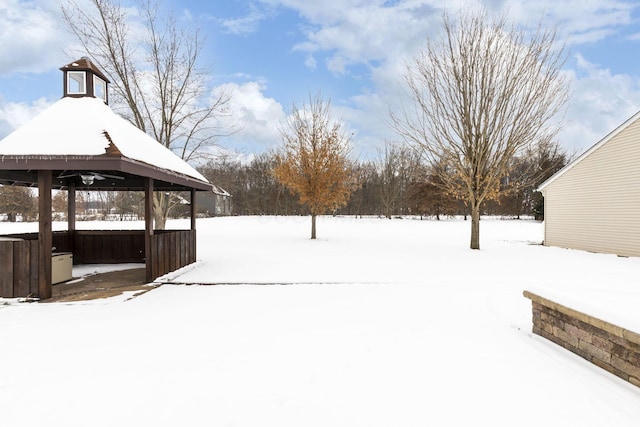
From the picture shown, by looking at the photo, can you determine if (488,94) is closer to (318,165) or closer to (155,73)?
(318,165)

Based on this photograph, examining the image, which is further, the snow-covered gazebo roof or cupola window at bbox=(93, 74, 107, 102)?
cupola window at bbox=(93, 74, 107, 102)

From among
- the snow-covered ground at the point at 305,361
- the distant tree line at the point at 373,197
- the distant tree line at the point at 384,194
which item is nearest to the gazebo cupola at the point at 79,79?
the snow-covered ground at the point at 305,361

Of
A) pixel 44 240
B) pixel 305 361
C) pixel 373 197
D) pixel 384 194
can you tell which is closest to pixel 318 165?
pixel 44 240

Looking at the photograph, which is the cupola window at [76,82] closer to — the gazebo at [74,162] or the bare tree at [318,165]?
the gazebo at [74,162]

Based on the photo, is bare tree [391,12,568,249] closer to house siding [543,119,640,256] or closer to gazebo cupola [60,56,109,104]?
house siding [543,119,640,256]

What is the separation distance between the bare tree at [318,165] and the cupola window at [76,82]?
10410mm

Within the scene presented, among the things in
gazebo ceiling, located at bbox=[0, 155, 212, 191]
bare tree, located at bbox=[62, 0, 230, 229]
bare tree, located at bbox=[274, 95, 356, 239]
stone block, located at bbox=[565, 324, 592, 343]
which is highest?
Answer: bare tree, located at bbox=[62, 0, 230, 229]

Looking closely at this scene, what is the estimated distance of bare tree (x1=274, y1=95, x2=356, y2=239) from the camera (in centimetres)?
1716

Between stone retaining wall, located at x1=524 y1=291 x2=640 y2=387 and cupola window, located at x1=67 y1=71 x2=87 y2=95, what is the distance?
10.4 meters

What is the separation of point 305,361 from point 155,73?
19.3 meters

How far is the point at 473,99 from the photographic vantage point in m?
13.2

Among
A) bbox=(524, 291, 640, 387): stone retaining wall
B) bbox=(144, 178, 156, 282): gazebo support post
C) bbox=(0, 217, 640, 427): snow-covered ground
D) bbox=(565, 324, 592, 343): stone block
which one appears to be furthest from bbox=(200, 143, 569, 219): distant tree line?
bbox=(565, 324, 592, 343): stone block

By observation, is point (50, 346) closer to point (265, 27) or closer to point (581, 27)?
point (265, 27)

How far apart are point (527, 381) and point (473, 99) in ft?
42.5
